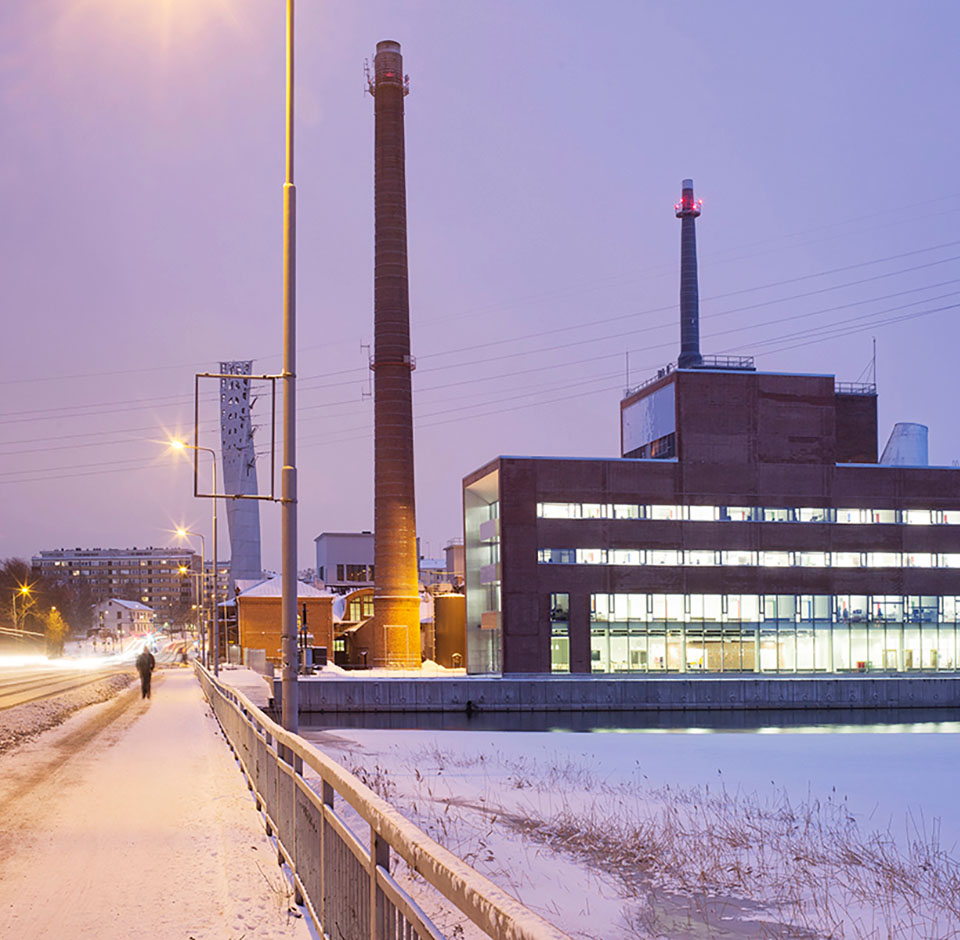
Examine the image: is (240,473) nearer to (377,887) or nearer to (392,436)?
(392,436)

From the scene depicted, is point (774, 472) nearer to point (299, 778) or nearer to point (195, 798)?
point (195, 798)

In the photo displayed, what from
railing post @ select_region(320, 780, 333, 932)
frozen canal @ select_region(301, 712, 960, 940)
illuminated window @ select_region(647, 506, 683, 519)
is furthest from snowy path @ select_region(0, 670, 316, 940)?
illuminated window @ select_region(647, 506, 683, 519)

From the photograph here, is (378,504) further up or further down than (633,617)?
further up

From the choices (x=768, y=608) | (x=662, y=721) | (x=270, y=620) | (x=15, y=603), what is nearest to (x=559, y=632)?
(x=768, y=608)

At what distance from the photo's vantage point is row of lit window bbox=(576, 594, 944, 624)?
68.6 metres

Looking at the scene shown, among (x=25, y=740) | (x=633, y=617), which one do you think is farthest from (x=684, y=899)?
(x=633, y=617)

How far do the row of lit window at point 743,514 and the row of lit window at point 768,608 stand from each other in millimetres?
5135

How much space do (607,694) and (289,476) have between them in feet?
151

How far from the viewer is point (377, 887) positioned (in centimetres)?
506

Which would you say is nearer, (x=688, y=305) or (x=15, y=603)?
(x=688, y=305)

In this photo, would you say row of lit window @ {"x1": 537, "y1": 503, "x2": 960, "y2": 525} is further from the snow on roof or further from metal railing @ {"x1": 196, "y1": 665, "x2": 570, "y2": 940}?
metal railing @ {"x1": 196, "y1": 665, "x2": 570, "y2": 940}

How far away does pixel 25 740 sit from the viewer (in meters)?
24.5

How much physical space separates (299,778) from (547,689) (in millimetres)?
51887

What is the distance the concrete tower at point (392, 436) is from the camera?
70.6 meters
